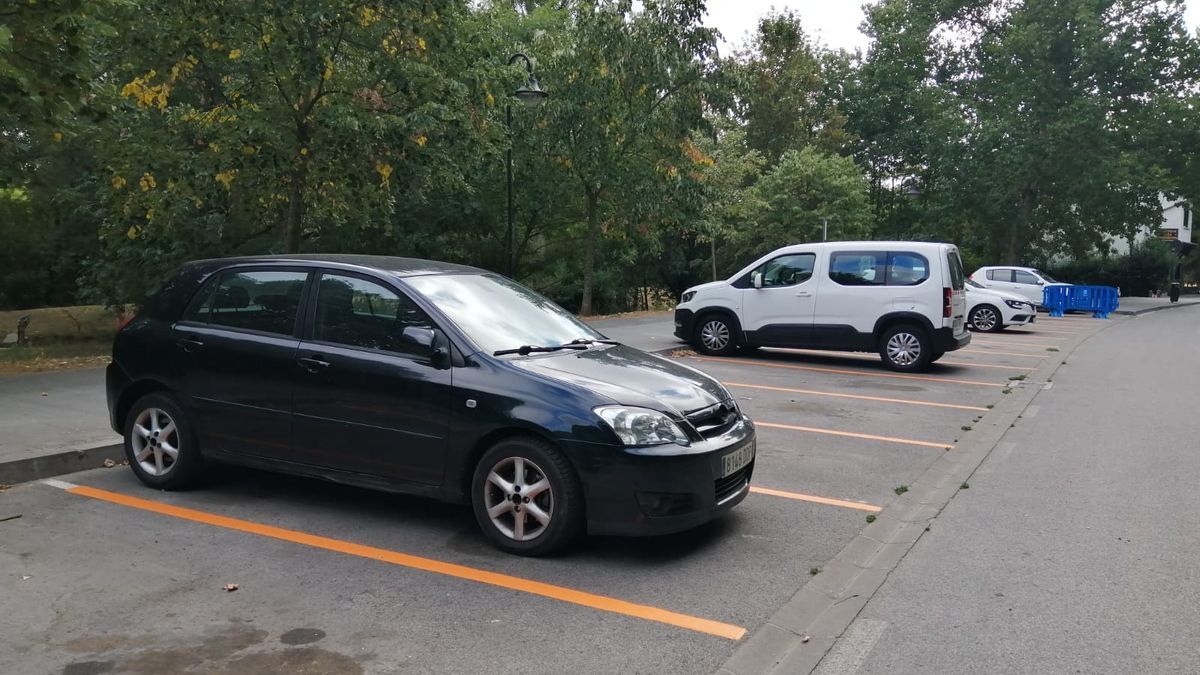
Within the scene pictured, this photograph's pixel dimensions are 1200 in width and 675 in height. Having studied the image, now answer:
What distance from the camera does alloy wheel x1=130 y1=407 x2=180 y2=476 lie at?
20.4 ft

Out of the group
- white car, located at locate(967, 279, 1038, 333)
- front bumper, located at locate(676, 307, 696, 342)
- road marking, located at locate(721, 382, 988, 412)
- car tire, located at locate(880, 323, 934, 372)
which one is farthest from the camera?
white car, located at locate(967, 279, 1038, 333)

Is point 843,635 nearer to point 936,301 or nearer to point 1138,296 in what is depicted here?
point 936,301

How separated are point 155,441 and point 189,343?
0.73 m

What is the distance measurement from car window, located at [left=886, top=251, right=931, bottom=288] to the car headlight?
964 cm

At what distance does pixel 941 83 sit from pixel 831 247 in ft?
131

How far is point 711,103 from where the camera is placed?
2358cm

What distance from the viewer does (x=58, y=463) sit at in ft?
22.2

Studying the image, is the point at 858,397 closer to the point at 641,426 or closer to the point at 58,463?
the point at 641,426

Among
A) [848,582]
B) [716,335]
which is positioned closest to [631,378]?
[848,582]

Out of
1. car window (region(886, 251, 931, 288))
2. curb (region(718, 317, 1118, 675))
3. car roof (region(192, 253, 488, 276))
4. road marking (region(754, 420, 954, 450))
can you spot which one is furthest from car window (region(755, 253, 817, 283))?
car roof (region(192, 253, 488, 276))

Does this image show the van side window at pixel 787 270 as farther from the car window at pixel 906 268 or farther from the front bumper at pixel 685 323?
the front bumper at pixel 685 323

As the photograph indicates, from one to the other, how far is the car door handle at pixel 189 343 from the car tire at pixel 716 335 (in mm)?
10193

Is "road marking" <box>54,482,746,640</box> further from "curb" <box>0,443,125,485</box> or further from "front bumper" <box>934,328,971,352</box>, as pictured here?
"front bumper" <box>934,328,971,352</box>

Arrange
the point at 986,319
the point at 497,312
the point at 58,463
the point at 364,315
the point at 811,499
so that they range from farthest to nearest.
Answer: the point at 986,319 → the point at 58,463 → the point at 811,499 → the point at 497,312 → the point at 364,315
